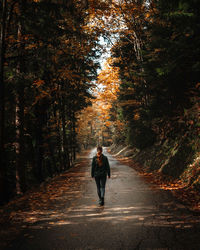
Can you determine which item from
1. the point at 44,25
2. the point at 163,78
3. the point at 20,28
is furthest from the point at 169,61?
the point at 20,28

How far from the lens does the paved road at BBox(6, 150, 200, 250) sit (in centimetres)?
403

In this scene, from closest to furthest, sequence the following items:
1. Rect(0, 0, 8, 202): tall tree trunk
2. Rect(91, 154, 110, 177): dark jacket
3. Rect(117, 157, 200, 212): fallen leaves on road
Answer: Rect(117, 157, 200, 212): fallen leaves on road → Rect(91, 154, 110, 177): dark jacket → Rect(0, 0, 8, 202): tall tree trunk

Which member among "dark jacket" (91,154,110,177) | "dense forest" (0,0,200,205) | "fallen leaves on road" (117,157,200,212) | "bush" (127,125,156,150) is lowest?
"fallen leaves on road" (117,157,200,212)

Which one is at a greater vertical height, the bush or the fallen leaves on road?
the bush

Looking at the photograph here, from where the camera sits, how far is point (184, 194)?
7332mm

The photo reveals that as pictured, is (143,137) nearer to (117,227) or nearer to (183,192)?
(183,192)

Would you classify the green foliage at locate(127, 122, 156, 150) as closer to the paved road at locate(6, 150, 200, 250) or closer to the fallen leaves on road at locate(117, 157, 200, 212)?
the fallen leaves on road at locate(117, 157, 200, 212)

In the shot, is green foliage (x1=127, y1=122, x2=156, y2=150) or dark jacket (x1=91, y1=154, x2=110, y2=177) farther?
green foliage (x1=127, y1=122, x2=156, y2=150)

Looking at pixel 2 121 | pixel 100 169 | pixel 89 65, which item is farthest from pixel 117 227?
pixel 89 65

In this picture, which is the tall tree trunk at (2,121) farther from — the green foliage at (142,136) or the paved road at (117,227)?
the green foliage at (142,136)

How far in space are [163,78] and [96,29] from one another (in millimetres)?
7016

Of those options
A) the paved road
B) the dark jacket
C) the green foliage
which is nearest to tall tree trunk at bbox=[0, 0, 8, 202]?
the paved road

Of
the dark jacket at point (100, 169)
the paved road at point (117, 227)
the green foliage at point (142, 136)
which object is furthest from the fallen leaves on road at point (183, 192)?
the green foliage at point (142, 136)

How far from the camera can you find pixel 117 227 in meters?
4.82
